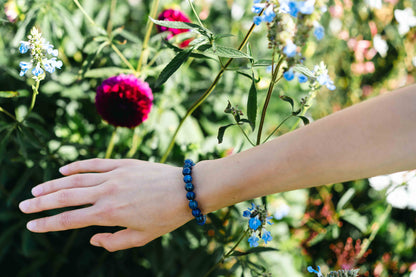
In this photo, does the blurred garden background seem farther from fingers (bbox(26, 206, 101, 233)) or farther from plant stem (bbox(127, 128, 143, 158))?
fingers (bbox(26, 206, 101, 233))

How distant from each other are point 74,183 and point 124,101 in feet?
0.93

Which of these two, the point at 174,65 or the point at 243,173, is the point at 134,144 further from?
the point at 243,173

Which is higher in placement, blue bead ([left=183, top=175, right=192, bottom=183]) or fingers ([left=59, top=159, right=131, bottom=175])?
blue bead ([left=183, top=175, right=192, bottom=183])

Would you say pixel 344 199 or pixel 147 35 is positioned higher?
pixel 147 35

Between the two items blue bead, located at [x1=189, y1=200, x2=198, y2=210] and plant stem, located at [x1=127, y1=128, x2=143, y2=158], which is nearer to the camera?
blue bead, located at [x1=189, y1=200, x2=198, y2=210]

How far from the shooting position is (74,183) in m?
0.89

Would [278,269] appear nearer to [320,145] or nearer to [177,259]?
[177,259]

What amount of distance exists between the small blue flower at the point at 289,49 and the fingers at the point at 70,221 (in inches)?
20.1

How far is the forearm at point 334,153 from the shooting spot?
26.4 inches

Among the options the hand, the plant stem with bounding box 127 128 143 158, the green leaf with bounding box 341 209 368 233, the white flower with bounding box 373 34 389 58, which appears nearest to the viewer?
the hand

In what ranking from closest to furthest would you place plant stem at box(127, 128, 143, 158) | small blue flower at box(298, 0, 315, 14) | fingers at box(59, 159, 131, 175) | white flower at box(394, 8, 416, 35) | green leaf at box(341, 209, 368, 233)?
small blue flower at box(298, 0, 315, 14)
fingers at box(59, 159, 131, 175)
plant stem at box(127, 128, 143, 158)
green leaf at box(341, 209, 368, 233)
white flower at box(394, 8, 416, 35)

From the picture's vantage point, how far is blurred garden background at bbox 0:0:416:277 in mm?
1237

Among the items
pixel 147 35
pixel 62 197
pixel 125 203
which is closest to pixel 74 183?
pixel 62 197

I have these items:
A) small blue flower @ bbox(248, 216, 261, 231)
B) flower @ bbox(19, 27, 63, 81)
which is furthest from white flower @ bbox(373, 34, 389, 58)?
flower @ bbox(19, 27, 63, 81)
